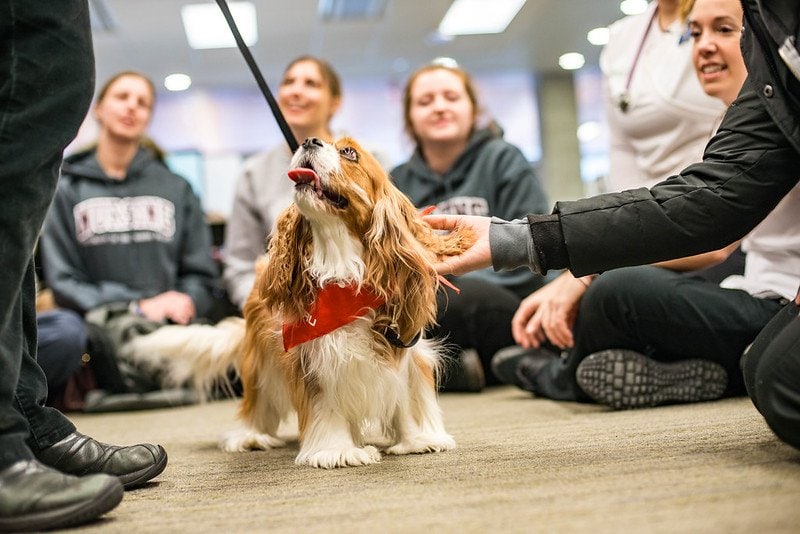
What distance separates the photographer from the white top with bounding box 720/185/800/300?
2.30 m

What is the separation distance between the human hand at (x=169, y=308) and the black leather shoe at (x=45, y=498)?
2672mm

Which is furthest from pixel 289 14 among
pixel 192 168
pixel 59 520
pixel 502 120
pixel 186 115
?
pixel 59 520

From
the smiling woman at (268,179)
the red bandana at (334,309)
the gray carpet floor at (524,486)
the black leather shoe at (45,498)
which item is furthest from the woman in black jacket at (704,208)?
the smiling woman at (268,179)

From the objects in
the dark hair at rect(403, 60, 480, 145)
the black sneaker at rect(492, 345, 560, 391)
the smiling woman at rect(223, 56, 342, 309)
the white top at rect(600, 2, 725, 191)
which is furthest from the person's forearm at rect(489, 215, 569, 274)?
the smiling woman at rect(223, 56, 342, 309)

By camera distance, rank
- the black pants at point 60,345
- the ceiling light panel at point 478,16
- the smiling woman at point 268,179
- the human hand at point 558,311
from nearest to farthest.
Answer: the human hand at point 558,311, the black pants at point 60,345, the smiling woman at point 268,179, the ceiling light panel at point 478,16

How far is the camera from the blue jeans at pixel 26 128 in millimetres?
1365

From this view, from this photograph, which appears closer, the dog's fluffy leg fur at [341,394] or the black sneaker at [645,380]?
the dog's fluffy leg fur at [341,394]

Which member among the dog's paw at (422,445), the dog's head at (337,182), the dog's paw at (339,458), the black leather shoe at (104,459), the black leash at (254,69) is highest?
the black leash at (254,69)

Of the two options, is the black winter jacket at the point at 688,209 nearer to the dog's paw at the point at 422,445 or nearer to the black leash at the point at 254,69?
the dog's paw at the point at 422,445

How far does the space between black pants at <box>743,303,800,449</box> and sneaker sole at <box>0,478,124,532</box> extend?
120cm

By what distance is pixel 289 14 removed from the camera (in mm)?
8352

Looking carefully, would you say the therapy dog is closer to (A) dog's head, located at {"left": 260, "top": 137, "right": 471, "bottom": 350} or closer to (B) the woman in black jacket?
(A) dog's head, located at {"left": 260, "top": 137, "right": 471, "bottom": 350}

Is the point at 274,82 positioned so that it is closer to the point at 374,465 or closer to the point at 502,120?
the point at 502,120

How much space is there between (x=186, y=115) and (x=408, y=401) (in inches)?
379
